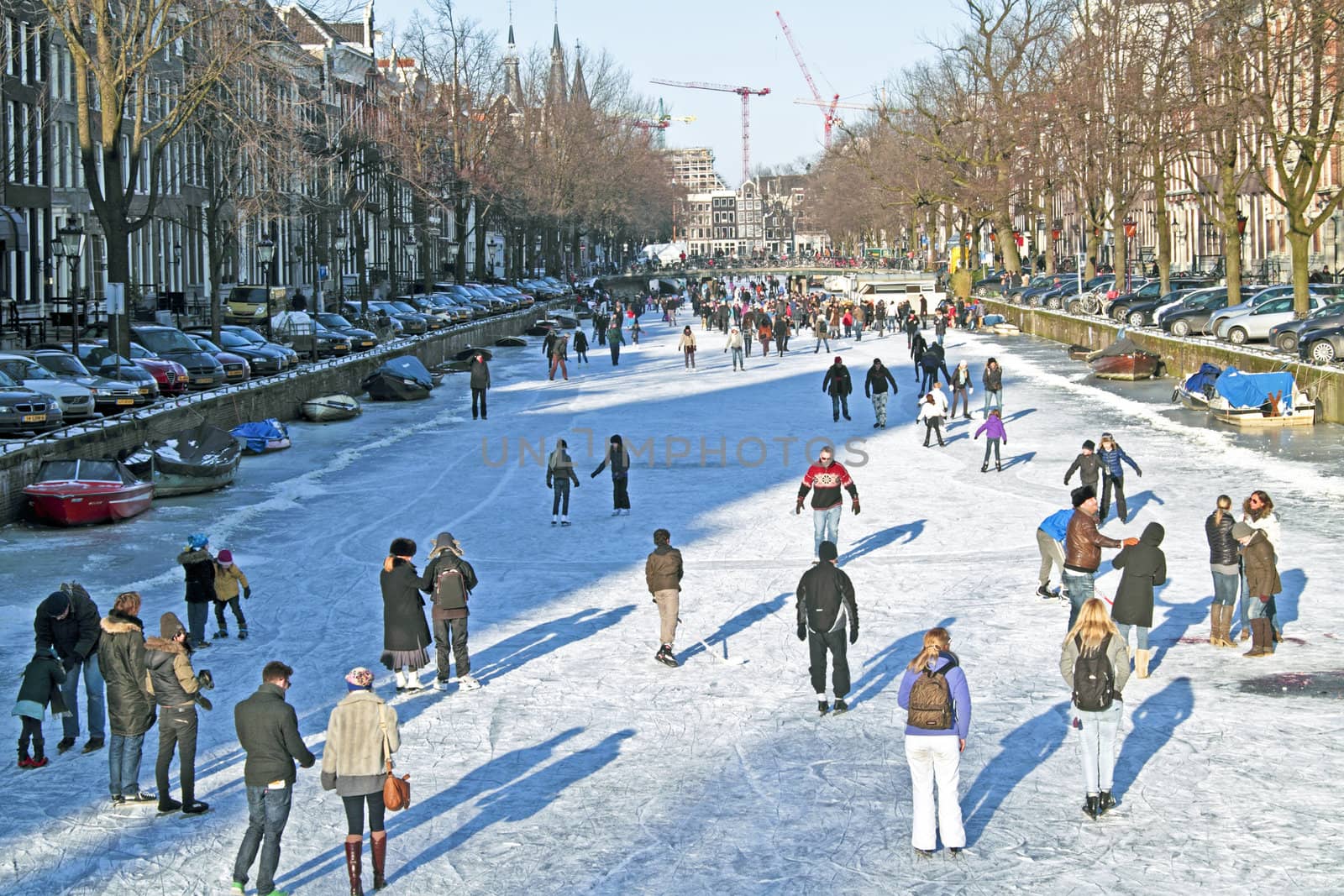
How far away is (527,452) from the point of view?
3253cm

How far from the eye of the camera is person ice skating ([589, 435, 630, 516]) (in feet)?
78.3

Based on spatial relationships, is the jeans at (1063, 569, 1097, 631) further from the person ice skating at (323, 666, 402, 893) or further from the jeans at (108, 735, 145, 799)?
the jeans at (108, 735, 145, 799)

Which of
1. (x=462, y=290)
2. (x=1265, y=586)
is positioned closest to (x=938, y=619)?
(x=1265, y=586)

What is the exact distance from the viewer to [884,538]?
22250 mm

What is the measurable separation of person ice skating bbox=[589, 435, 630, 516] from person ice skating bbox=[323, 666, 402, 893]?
45.5ft

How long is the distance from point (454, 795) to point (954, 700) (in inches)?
141

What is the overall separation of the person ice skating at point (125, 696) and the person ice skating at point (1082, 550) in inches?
291

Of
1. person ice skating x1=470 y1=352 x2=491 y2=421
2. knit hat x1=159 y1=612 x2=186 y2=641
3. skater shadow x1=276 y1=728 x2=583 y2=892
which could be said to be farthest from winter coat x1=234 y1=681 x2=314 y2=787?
person ice skating x1=470 y1=352 x2=491 y2=421

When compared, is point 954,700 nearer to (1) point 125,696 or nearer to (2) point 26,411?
(1) point 125,696

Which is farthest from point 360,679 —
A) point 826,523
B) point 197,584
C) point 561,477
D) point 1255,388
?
point 1255,388

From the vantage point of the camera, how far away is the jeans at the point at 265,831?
9.80 metres

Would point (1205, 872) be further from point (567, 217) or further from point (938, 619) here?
point (567, 217)

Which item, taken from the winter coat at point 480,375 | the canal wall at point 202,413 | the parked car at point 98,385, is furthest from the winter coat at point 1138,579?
the winter coat at point 480,375

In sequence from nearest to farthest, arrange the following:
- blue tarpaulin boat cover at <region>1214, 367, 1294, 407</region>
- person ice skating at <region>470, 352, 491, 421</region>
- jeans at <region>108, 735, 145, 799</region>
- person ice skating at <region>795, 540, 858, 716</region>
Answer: jeans at <region>108, 735, 145, 799</region>
person ice skating at <region>795, 540, 858, 716</region>
blue tarpaulin boat cover at <region>1214, 367, 1294, 407</region>
person ice skating at <region>470, 352, 491, 421</region>
